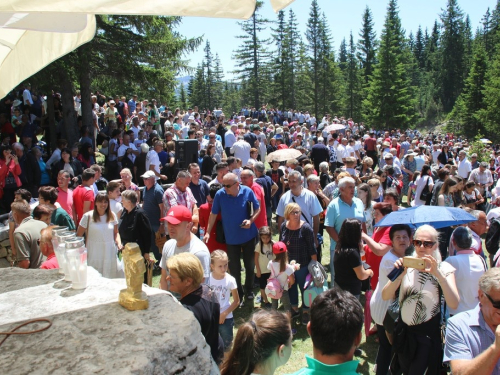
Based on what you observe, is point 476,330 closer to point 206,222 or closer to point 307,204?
point 307,204

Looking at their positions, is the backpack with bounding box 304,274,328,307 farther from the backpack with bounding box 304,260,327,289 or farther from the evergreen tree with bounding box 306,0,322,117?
the evergreen tree with bounding box 306,0,322,117

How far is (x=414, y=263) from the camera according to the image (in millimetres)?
3209

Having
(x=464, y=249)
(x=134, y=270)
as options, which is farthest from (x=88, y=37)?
(x=464, y=249)

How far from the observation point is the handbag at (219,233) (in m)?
6.10

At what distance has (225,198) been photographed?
19.6 feet

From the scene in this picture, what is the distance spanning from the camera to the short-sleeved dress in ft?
17.5

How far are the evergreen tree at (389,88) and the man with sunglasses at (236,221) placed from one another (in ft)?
175

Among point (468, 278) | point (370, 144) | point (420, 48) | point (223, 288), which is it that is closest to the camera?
point (468, 278)

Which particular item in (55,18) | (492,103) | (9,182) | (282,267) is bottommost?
(282,267)

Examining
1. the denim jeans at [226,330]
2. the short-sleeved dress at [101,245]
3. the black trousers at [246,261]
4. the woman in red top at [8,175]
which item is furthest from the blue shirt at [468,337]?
the woman in red top at [8,175]

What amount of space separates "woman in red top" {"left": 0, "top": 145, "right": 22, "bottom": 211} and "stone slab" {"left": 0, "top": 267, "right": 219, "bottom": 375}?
7.48 meters

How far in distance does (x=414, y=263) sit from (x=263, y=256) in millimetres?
2829

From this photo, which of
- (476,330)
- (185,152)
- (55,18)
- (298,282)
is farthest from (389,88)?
(55,18)

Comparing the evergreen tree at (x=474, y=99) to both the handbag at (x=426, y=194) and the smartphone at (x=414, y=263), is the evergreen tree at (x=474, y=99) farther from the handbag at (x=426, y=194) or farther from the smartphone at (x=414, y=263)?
the smartphone at (x=414, y=263)
